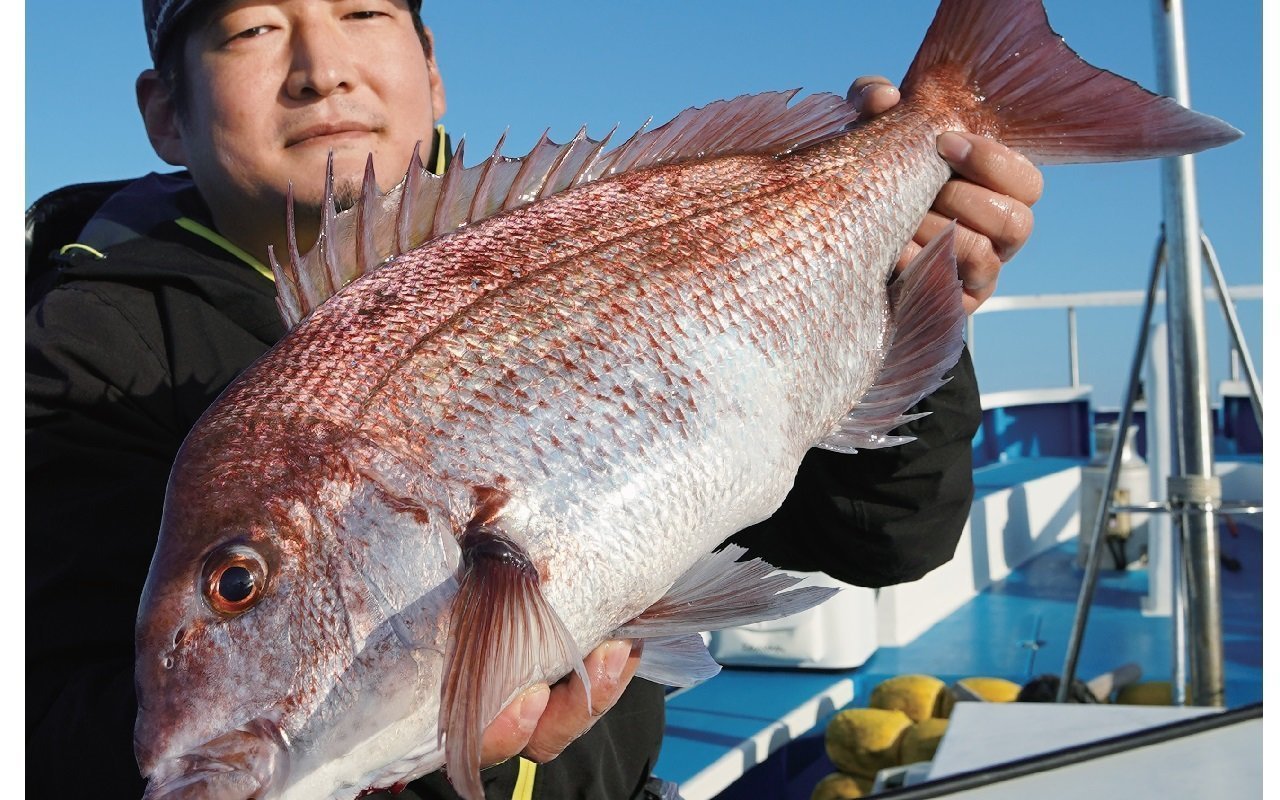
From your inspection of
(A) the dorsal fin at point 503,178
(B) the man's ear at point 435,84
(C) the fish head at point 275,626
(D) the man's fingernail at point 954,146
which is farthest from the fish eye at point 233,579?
(B) the man's ear at point 435,84

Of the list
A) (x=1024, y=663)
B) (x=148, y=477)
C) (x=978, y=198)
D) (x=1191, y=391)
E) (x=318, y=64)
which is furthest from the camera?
(x=1024, y=663)

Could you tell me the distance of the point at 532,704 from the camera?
1.06 metres

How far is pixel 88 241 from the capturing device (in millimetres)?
1975

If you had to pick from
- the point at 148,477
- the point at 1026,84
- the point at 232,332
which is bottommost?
the point at 148,477

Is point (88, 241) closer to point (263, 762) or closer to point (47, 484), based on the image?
point (47, 484)

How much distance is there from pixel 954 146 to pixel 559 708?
93 cm

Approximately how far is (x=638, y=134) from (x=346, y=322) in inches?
18.0

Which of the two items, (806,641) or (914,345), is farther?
(806,641)

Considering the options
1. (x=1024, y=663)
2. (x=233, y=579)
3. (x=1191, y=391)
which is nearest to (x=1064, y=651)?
(x=1024, y=663)

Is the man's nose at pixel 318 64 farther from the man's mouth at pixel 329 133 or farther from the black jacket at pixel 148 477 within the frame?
the black jacket at pixel 148 477

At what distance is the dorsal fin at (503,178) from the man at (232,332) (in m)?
0.20

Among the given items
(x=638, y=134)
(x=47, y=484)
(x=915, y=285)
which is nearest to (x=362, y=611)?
(x=638, y=134)

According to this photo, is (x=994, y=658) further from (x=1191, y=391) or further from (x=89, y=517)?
(x=89, y=517)
